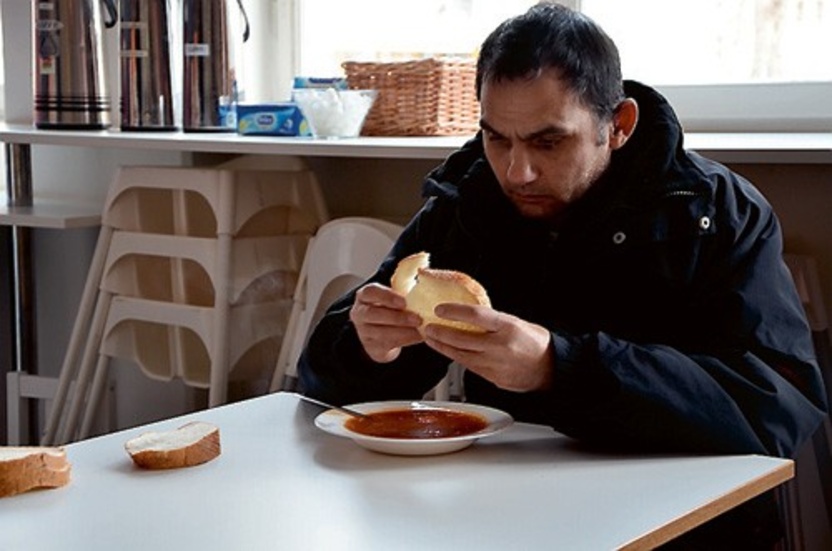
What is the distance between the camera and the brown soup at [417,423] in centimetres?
128

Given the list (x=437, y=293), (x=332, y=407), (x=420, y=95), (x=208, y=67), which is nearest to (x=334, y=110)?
(x=420, y=95)

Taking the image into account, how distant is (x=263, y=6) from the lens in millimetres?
3096

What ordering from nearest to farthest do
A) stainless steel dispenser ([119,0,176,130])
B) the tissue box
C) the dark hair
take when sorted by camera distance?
the dark hair < the tissue box < stainless steel dispenser ([119,0,176,130])

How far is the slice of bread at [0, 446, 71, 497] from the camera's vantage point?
1.12 m

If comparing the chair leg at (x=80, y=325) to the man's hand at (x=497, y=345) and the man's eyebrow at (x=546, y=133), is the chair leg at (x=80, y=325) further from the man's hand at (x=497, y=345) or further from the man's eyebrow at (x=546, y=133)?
the man's hand at (x=497, y=345)

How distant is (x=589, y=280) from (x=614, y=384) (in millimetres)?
225

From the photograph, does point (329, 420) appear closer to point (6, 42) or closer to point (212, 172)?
point (212, 172)

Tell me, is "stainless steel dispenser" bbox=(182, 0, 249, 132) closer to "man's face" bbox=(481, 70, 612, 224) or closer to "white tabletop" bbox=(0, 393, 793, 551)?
"man's face" bbox=(481, 70, 612, 224)

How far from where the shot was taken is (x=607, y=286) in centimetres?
147

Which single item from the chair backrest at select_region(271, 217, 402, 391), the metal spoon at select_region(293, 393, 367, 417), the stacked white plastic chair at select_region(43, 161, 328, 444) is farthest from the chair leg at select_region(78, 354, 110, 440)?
the metal spoon at select_region(293, 393, 367, 417)

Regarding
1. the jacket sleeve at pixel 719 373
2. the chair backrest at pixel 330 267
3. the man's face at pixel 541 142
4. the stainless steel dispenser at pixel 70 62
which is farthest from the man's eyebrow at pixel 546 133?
the stainless steel dispenser at pixel 70 62

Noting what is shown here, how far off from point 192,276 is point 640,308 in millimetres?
A: 1420

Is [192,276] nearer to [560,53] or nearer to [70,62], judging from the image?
[70,62]

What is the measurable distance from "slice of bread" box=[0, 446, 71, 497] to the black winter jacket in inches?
17.4
